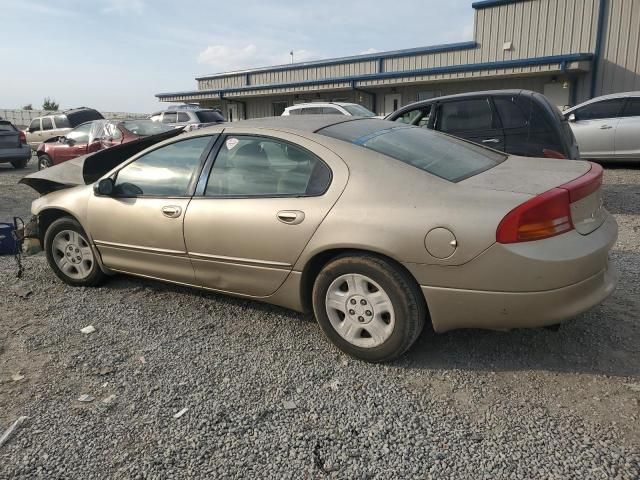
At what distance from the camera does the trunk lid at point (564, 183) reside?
2.77 meters

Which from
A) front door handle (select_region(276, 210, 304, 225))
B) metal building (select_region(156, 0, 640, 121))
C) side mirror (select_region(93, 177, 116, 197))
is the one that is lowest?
front door handle (select_region(276, 210, 304, 225))

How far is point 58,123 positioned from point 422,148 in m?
18.0

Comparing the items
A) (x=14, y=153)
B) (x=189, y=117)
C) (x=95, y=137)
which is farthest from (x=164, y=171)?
(x=14, y=153)

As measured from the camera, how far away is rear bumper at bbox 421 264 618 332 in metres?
2.68

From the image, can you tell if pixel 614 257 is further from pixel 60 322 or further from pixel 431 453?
pixel 60 322

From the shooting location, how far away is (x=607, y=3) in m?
17.4

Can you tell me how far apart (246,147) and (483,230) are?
1.76 meters

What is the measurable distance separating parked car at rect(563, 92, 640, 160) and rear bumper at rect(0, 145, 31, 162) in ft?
49.1

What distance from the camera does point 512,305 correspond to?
2703mm

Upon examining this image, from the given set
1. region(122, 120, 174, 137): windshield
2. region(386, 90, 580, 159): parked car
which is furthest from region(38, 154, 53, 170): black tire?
region(386, 90, 580, 159): parked car

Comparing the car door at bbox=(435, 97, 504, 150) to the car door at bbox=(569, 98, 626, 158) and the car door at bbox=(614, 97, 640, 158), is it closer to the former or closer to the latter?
the car door at bbox=(569, 98, 626, 158)

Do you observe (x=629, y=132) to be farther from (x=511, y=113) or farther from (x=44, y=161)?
(x=44, y=161)

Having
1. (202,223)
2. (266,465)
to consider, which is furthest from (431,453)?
(202,223)

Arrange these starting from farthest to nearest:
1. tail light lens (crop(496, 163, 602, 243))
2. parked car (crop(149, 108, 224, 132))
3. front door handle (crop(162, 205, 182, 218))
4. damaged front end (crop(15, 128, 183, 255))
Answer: parked car (crop(149, 108, 224, 132)) < damaged front end (crop(15, 128, 183, 255)) < front door handle (crop(162, 205, 182, 218)) < tail light lens (crop(496, 163, 602, 243))
